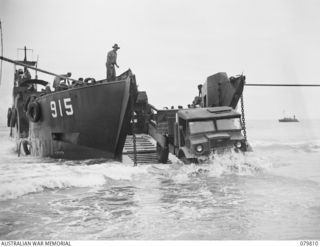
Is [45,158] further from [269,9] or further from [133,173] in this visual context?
[269,9]

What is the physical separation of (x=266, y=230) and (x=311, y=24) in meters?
4.46

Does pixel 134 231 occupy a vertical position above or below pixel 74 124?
below

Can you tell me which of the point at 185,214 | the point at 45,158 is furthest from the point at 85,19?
the point at 45,158

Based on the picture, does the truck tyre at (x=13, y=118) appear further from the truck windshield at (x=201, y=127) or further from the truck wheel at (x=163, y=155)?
the truck windshield at (x=201, y=127)

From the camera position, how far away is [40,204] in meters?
6.16

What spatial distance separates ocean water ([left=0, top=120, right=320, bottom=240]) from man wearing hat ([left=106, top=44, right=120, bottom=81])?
280 cm

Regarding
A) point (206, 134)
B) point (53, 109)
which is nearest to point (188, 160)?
point (206, 134)

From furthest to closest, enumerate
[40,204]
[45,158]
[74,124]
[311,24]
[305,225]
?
[45,158] → [74,124] → [311,24] → [40,204] → [305,225]

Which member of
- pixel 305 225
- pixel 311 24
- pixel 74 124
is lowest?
pixel 305 225

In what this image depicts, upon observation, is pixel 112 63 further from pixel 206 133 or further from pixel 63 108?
pixel 206 133

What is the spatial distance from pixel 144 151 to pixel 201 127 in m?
3.25

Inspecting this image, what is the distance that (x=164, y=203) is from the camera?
620cm

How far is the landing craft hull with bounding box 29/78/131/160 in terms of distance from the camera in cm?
1078

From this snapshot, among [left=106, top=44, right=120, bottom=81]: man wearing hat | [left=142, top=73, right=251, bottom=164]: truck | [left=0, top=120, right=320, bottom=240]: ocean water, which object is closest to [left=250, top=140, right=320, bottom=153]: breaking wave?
[left=142, top=73, right=251, bottom=164]: truck
